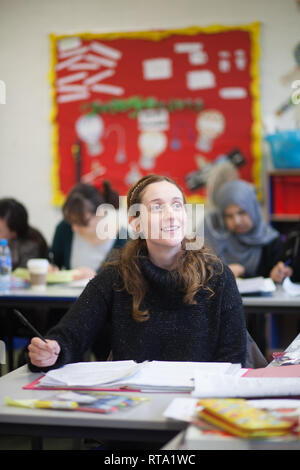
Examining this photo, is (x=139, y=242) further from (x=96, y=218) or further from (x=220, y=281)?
(x=96, y=218)

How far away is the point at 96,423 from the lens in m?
1.15

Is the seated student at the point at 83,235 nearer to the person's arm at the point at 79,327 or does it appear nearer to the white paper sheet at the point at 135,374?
the person's arm at the point at 79,327

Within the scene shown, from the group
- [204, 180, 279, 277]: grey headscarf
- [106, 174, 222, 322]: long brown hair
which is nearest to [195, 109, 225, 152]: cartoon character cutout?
[204, 180, 279, 277]: grey headscarf

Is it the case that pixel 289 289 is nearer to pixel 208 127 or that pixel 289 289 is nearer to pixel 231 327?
pixel 231 327

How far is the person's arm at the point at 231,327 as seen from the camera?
5.53 feet

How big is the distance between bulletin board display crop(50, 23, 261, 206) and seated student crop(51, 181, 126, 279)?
4.83ft

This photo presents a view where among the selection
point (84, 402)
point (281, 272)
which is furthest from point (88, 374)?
point (281, 272)

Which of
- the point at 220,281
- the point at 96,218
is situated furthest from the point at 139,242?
the point at 96,218

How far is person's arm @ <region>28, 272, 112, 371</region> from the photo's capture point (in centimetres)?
151

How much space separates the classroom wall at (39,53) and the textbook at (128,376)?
12.1 ft

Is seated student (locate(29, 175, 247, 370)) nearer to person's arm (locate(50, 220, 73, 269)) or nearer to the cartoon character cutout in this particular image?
person's arm (locate(50, 220, 73, 269))

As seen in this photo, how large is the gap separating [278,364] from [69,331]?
0.51 meters

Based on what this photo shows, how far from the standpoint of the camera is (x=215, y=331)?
5.62 feet
